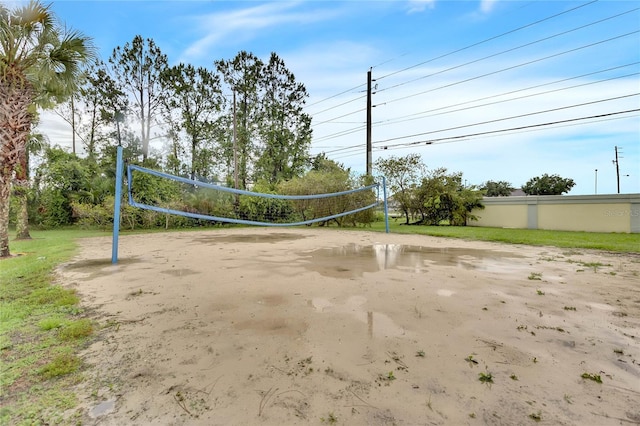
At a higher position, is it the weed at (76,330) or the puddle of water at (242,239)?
the puddle of water at (242,239)

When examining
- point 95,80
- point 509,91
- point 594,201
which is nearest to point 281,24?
point 509,91

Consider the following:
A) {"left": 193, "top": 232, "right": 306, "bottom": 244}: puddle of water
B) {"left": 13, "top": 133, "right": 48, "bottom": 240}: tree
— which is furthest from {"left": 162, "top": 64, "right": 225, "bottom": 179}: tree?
{"left": 193, "top": 232, "right": 306, "bottom": 244}: puddle of water

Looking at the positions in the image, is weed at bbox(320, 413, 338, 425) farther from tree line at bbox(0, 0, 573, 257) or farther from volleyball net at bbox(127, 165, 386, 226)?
volleyball net at bbox(127, 165, 386, 226)

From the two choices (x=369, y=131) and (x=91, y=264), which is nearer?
(x=91, y=264)

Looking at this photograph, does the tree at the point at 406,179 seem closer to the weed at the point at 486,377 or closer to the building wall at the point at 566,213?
the building wall at the point at 566,213

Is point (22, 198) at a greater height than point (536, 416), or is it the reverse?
point (22, 198)

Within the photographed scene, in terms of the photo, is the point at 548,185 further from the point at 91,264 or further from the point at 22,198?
the point at 22,198

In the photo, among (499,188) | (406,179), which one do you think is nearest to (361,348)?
(406,179)

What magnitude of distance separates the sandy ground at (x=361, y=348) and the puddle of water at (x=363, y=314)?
0.02m

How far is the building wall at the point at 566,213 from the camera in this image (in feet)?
38.7

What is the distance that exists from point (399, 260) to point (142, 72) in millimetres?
20772

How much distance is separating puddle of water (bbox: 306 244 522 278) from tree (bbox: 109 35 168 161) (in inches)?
671

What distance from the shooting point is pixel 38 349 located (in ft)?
6.53

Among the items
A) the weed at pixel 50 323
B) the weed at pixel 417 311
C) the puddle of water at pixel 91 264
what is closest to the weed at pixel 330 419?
the weed at pixel 417 311
